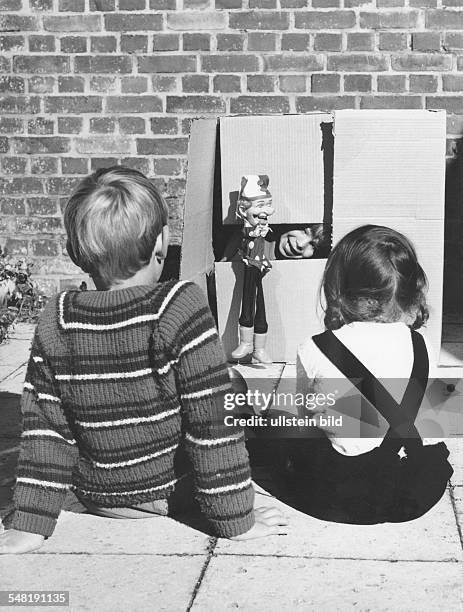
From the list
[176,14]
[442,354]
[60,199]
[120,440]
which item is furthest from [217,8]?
[120,440]

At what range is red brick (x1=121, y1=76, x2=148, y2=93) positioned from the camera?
5.29 m

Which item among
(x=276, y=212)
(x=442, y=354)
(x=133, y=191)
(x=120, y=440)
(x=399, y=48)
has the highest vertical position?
(x=399, y=48)

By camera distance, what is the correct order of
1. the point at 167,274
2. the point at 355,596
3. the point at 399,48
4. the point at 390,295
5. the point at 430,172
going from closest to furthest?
the point at 355,596, the point at 390,295, the point at 430,172, the point at 399,48, the point at 167,274

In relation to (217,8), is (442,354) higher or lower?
lower

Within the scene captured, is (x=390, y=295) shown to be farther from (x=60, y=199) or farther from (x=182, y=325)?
(x=60, y=199)

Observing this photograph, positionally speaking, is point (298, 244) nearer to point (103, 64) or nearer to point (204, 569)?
point (103, 64)

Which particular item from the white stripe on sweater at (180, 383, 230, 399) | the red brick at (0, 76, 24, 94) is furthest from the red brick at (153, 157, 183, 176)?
the white stripe on sweater at (180, 383, 230, 399)

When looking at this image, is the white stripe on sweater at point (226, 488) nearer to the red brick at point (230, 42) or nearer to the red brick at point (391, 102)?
the red brick at point (391, 102)

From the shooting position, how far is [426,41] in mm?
5109

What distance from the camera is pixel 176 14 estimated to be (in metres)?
5.20

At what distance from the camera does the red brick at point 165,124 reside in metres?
5.31

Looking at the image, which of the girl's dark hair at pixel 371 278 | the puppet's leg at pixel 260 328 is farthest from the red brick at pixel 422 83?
the girl's dark hair at pixel 371 278

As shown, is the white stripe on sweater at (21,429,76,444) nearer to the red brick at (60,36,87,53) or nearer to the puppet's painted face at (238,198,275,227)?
the puppet's painted face at (238,198,275,227)

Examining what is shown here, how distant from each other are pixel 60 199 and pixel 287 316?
1827 millimetres
